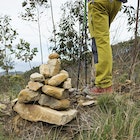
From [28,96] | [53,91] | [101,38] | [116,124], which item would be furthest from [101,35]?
[116,124]

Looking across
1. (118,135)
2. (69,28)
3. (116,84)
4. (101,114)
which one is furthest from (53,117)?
(69,28)

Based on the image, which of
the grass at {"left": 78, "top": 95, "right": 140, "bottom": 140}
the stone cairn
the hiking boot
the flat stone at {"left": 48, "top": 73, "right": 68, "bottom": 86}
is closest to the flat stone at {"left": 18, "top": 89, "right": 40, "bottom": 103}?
the stone cairn

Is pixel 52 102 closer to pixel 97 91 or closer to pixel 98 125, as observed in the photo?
pixel 98 125

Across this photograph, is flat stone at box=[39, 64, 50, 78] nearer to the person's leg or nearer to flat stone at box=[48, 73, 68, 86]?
flat stone at box=[48, 73, 68, 86]

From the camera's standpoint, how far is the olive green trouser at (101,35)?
3.75 metres

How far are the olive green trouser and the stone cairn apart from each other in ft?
1.54

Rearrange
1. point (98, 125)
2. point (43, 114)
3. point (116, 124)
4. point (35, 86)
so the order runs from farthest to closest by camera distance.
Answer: point (35, 86) < point (43, 114) < point (98, 125) < point (116, 124)

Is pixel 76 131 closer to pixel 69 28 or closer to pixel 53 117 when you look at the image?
pixel 53 117

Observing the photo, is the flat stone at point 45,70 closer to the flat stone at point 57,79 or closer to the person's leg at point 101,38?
the flat stone at point 57,79

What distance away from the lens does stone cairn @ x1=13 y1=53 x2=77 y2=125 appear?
132 inches

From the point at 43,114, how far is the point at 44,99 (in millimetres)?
167

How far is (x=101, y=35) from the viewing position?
376cm

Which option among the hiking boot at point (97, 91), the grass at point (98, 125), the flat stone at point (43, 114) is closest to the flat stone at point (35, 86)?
the flat stone at point (43, 114)

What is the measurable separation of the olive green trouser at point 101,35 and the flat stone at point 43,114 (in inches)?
23.9
